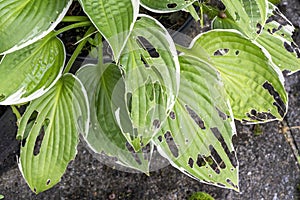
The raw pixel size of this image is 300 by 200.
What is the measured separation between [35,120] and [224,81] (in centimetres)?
44

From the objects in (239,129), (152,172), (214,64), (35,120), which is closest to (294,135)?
(239,129)

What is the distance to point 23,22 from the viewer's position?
0.93 m

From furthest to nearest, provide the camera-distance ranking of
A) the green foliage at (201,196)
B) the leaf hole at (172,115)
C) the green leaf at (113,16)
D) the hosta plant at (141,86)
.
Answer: the green foliage at (201,196), the leaf hole at (172,115), the hosta plant at (141,86), the green leaf at (113,16)

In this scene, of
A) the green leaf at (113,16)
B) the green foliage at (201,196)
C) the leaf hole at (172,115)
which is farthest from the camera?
the green foliage at (201,196)

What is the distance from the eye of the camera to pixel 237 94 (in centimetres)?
110

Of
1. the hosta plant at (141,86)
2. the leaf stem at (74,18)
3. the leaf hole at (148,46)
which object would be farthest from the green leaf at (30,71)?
the leaf hole at (148,46)

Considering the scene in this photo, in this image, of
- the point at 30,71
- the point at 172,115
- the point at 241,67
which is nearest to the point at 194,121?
the point at 172,115

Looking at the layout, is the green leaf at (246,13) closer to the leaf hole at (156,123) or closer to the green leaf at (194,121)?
the green leaf at (194,121)

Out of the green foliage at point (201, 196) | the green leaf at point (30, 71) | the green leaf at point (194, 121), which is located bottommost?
the green foliage at point (201, 196)

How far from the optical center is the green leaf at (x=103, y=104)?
108 cm

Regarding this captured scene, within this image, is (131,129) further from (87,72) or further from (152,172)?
(152,172)

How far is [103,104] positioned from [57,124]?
0.37ft

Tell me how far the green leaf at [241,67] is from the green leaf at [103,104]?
189 millimetres

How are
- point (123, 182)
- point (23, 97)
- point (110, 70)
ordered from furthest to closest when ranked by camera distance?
point (123, 182) < point (110, 70) < point (23, 97)
